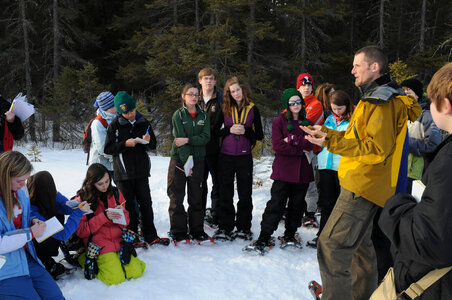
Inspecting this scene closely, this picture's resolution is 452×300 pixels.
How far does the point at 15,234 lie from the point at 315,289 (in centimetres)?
288

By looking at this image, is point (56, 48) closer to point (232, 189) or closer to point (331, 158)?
point (232, 189)

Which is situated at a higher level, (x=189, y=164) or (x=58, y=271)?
(x=189, y=164)

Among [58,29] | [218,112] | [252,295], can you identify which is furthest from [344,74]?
[252,295]

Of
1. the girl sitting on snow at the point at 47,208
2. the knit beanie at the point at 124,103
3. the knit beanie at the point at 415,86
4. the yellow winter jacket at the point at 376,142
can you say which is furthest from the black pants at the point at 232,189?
the knit beanie at the point at 415,86

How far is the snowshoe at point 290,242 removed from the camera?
4706 mm

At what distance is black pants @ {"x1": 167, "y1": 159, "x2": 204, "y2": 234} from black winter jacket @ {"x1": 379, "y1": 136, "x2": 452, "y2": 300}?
11.3ft

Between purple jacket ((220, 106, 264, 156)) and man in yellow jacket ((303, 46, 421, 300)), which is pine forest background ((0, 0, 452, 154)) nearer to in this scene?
purple jacket ((220, 106, 264, 156))

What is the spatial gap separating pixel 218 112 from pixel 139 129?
47.6 inches

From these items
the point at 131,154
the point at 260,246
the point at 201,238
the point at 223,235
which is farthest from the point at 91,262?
the point at 260,246

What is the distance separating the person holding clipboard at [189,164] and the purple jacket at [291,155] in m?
1.01

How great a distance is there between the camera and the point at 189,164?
15.5ft

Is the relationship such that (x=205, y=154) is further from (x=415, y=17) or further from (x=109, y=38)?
(x=415, y=17)

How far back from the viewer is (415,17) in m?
20.0

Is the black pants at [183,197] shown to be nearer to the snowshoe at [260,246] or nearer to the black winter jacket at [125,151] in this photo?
the black winter jacket at [125,151]
